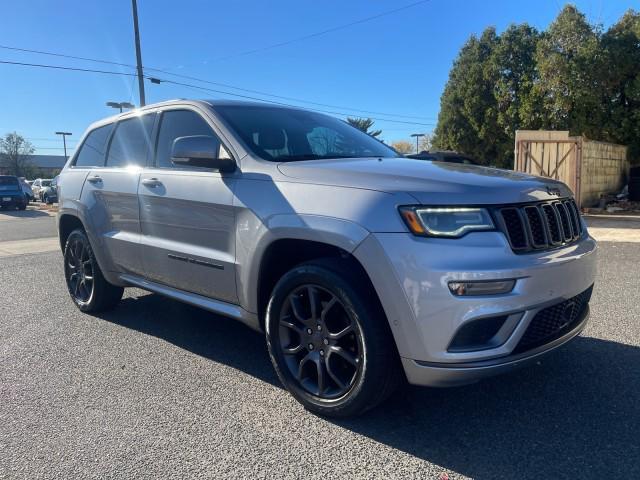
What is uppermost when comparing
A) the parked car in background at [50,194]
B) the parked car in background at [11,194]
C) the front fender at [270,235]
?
the front fender at [270,235]

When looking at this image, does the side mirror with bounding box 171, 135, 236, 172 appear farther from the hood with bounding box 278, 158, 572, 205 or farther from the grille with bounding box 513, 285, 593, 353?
the grille with bounding box 513, 285, 593, 353

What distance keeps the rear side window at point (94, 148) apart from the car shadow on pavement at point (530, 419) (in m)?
2.18

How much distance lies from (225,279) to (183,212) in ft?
2.00

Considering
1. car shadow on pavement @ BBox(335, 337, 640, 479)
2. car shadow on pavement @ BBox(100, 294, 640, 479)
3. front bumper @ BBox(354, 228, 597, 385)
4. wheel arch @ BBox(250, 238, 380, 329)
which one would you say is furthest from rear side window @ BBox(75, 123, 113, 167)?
car shadow on pavement @ BBox(335, 337, 640, 479)

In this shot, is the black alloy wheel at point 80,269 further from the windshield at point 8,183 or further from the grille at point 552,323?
the windshield at point 8,183

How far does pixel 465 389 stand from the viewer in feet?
10.6

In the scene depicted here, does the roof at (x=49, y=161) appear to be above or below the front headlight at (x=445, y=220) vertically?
below

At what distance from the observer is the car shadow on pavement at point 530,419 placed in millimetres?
2436

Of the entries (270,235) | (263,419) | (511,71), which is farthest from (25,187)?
(263,419)

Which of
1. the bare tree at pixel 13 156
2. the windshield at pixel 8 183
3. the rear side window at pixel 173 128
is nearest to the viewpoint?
the rear side window at pixel 173 128

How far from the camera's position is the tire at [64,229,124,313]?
Answer: 4836mm

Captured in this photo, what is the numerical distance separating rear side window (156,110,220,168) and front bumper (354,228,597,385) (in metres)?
1.82

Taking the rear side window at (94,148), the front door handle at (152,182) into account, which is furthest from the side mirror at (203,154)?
the rear side window at (94,148)

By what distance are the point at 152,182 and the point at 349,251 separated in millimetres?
1945
